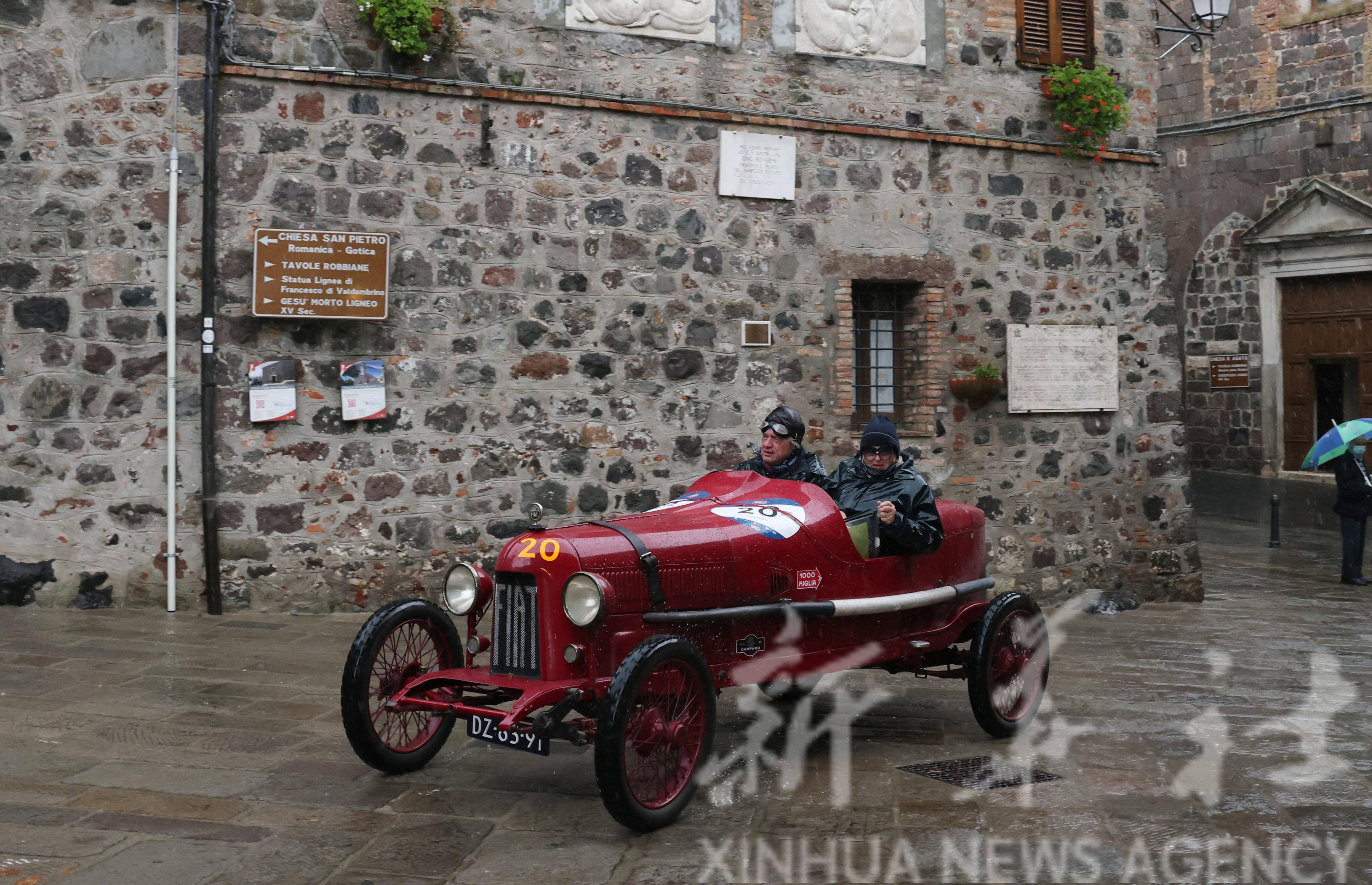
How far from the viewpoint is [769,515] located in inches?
209

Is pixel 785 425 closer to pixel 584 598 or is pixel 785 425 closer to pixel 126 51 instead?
pixel 584 598

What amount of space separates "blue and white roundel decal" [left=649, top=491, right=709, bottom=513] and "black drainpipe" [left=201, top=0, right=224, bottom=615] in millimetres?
3946

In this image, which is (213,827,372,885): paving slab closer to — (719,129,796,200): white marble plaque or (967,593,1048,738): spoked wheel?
(967,593,1048,738): spoked wheel

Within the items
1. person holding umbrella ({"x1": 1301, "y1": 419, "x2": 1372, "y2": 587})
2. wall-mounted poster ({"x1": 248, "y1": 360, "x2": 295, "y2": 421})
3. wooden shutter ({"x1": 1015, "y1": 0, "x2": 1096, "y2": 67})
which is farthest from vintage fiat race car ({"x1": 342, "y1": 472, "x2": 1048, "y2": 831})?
person holding umbrella ({"x1": 1301, "y1": 419, "x2": 1372, "y2": 587})

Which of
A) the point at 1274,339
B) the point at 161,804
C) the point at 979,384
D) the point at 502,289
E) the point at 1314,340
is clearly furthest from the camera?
the point at 1274,339

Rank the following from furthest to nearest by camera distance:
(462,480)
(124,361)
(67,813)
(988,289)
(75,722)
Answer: (988,289) < (462,480) < (124,361) < (75,722) < (67,813)

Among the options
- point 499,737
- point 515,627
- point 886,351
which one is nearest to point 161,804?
point 499,737

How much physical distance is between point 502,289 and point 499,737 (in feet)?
16.1

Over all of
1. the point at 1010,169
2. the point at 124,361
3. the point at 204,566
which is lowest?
the point at 204,566

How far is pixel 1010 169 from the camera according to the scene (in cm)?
1018

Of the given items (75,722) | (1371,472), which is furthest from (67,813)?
(1371,472)

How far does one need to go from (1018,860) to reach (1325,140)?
16059 mm

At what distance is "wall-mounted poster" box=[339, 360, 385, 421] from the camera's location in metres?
8.43

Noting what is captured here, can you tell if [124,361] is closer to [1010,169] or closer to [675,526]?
[675,526]
